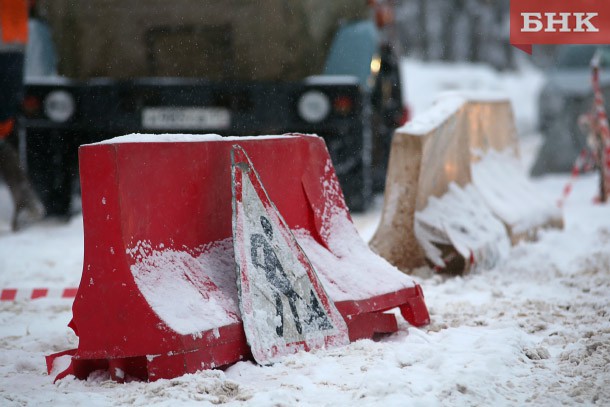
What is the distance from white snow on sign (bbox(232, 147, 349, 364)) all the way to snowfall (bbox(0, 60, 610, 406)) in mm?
83

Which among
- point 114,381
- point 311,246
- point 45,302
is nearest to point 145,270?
point 114,381

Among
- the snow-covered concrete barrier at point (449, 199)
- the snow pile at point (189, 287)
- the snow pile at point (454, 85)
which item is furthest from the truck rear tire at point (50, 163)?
the snow pile at point (454, 85)

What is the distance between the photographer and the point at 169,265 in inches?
152

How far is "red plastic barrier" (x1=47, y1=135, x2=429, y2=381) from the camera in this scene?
11.9ft

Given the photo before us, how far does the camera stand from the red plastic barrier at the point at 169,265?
364 cm

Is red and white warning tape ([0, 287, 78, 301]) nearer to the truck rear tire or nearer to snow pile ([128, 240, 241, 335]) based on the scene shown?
snow pile ([128, 240, 241, 335])

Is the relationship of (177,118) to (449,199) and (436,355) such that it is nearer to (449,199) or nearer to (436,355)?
(449,199)

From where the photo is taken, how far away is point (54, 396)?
3.48 meters

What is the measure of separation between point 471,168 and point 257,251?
331 cm

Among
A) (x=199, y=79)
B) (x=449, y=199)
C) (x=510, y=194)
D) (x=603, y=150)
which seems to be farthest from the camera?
(x=603, y=150)

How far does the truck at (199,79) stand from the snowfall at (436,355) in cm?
206

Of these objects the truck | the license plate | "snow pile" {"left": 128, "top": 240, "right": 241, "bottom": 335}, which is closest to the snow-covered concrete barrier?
the truck

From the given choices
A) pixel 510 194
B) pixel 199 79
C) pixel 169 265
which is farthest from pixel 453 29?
pixel 169 265

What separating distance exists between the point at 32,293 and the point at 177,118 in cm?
321
